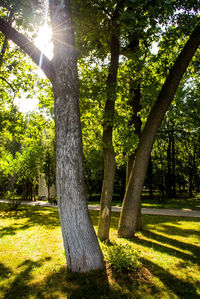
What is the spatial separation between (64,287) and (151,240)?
460 cm

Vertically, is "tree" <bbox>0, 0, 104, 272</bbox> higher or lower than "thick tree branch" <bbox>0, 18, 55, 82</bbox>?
lower

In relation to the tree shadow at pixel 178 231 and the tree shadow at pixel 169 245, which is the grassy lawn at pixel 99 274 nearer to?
the tree shadow at pixel 169 245

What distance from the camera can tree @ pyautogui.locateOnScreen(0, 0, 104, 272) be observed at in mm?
4367

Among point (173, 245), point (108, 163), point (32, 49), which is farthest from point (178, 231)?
point (32, 49)

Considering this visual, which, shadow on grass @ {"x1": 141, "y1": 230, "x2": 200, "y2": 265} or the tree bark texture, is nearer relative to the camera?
shadow on grass @ {"x1": 141, "y1": 230, "x2": 200, "y2": 265}

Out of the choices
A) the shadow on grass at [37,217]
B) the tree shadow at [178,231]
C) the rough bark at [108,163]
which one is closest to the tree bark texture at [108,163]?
the rough bark at [108,163]

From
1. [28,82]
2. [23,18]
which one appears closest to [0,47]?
[28,82]

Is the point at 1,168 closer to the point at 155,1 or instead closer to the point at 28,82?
the point at 28,82

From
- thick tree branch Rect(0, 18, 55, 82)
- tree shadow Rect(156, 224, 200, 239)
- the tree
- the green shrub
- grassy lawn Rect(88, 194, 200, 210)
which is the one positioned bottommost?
grassy lawn Rect(88, 194, 200, 210)

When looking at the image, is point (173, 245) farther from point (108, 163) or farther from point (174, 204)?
point (174, 204)

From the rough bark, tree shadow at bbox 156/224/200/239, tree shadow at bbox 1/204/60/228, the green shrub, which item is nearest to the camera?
the green shrub

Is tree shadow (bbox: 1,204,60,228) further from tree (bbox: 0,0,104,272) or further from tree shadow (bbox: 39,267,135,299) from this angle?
tree (bbox: 0,0,104,272)

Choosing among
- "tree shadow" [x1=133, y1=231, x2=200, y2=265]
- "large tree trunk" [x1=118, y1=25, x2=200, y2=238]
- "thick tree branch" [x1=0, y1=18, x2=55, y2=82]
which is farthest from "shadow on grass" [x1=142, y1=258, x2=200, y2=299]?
"thick tree branch" [x1=0, y1=18, x2=55, y2=82]

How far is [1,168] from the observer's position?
62.1 ft
